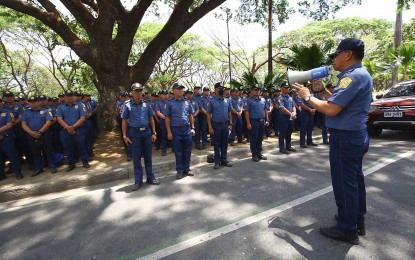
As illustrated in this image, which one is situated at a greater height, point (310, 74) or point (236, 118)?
point (310, 74)

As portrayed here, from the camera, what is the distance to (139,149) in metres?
4.78

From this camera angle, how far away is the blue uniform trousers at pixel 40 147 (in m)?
5.66

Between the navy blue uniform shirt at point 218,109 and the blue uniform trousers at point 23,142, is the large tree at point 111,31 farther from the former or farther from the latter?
the navy blue uniform shirt at point 218,109

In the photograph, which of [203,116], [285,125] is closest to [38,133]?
[203,116]

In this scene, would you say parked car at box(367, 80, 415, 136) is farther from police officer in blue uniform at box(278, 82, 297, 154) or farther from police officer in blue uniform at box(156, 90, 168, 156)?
police officer in blue uniform at box(156, 90, 168, 156)

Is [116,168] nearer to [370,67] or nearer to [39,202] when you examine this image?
[39,202]

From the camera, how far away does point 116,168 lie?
18.6 ft

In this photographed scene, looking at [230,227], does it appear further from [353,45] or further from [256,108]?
[256,108]

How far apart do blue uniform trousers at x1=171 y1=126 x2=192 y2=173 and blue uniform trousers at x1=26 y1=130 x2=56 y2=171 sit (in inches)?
109

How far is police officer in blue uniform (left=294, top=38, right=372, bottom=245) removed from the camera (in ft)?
7.93

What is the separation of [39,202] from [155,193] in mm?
1897

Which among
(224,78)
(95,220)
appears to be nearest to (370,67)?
(95,220)

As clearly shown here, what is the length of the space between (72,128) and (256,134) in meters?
4.13

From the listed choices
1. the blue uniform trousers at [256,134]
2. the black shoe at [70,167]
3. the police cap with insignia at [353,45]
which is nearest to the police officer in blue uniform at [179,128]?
the blue uniform trousers at [256,134]
